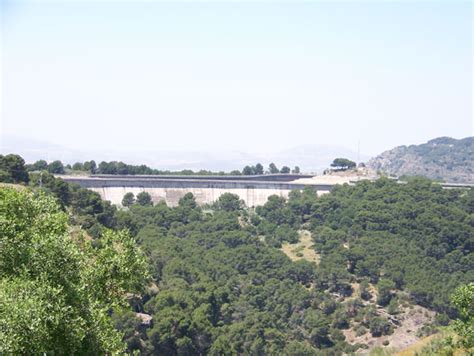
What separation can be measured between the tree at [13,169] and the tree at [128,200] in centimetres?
3577

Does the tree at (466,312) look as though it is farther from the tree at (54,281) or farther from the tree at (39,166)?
the tree at (39,166)

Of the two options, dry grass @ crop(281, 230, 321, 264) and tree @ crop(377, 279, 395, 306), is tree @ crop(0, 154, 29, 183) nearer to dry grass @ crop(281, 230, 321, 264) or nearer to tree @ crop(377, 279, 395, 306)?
dry grass @ crop(281, 230, 321, 264)

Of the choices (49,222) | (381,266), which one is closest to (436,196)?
(381,266)

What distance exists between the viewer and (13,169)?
188 feet

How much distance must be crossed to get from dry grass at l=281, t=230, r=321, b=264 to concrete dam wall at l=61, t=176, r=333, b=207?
50.9 feet

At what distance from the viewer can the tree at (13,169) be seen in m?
55.8

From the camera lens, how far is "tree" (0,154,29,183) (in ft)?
183

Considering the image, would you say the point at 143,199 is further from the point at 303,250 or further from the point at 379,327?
the point at 379,327

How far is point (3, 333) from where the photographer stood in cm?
1449

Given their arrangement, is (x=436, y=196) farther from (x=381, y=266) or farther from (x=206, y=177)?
(x=206, y=177)

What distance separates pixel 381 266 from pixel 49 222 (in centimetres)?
5440

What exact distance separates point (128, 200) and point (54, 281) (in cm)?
7809

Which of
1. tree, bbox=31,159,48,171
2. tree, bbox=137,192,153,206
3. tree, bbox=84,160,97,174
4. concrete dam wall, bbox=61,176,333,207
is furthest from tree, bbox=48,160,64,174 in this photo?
tree, bbox=137,192,153,206

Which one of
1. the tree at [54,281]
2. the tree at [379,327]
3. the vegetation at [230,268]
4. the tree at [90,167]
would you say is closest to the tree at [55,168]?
the tree at [90,167]
